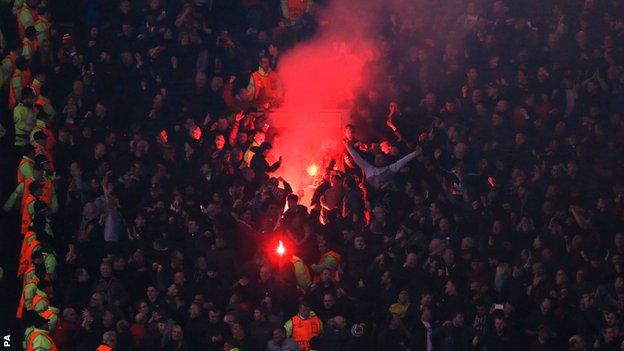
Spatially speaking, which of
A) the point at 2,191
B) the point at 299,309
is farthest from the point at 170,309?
the point at 2,191

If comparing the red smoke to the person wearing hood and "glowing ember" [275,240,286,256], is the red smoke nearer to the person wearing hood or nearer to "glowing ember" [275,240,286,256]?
the person wearing hood

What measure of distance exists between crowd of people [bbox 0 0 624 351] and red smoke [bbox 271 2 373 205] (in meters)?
0.36

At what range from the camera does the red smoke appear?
Answer: 74.0ft

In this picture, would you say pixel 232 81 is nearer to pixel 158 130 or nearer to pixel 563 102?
pixel 158 130

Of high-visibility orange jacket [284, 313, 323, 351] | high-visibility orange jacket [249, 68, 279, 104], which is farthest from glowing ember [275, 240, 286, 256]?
high-visibility orange jacket [249, 68, 279, 104]

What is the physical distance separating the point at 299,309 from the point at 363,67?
5.78 m

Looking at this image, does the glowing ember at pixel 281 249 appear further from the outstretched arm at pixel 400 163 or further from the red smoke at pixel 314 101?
the red smoke at pixel 314 101

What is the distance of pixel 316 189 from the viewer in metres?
20.5

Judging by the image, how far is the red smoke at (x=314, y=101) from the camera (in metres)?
22.5

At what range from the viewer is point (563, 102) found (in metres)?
21.8

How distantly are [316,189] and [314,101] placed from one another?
3.07m

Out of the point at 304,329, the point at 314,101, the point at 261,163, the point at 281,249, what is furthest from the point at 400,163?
the point at 304,329

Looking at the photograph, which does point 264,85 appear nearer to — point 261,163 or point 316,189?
→ point 261,163

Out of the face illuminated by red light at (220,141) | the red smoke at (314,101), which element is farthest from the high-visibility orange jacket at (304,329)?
the red smoke at (314,101)
